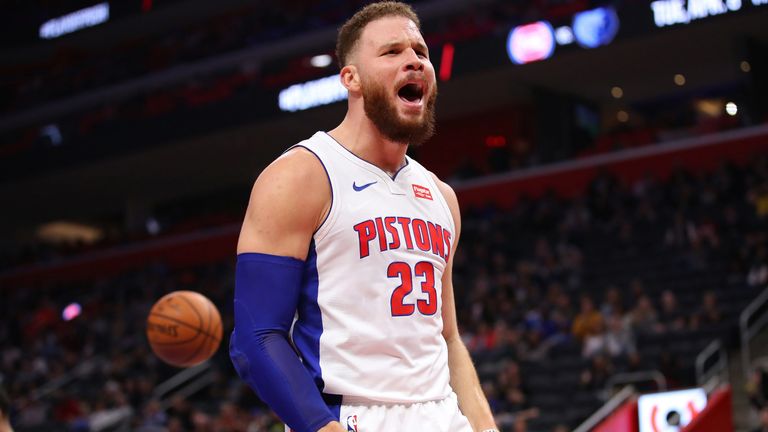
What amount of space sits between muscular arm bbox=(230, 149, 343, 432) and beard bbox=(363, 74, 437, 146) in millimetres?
227

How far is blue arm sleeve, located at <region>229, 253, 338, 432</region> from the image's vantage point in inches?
101

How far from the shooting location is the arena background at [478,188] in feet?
42.3

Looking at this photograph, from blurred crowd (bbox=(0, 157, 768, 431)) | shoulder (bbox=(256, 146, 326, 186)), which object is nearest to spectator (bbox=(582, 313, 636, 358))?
blurred crowd (bbox=(0, 157, 768, 431))

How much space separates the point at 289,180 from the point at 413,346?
0.53 m

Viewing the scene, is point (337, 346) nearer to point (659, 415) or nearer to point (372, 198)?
point (372, 198)

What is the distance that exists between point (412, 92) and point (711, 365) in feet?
33.5

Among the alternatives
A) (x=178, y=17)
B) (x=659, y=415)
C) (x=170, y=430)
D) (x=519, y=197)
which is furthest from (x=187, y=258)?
(x=659, y=415)

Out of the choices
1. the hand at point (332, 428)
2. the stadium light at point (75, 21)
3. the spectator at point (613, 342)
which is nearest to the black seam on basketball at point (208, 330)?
the hand at point (332, 428)

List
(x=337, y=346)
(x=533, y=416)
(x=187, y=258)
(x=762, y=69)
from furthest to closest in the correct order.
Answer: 1. (x=187, y=258)
2. (x=762, y=69)
3. (x=533, y=416)
4. (x=337, y=346)

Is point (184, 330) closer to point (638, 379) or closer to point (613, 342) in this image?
point (638, 379)

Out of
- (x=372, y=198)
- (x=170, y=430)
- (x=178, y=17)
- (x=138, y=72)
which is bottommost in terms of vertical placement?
(x=170, y=430)

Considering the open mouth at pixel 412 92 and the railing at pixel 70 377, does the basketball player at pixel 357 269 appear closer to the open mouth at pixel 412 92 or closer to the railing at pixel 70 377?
the open mouth at pixel 412 92

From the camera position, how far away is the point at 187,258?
2441 cm

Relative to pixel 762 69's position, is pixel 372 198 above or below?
below
